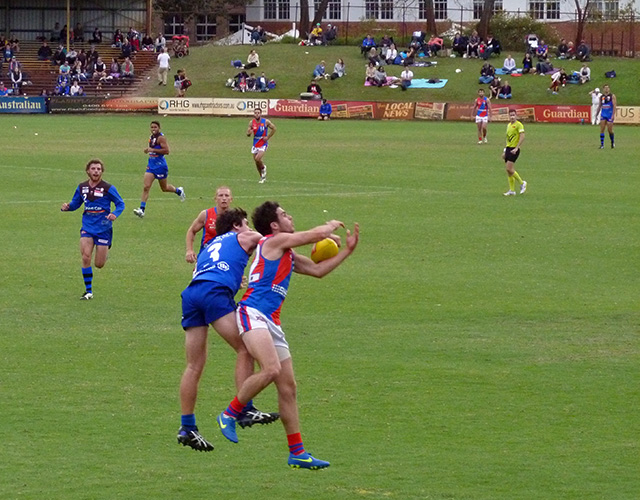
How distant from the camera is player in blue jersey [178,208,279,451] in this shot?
30.7 ft

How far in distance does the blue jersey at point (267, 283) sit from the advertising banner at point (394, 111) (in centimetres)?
5269

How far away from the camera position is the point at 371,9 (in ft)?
298

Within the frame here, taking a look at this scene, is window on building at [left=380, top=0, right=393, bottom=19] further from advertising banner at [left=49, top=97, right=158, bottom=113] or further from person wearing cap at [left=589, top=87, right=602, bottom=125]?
→ person wearing cap at [left=589, top=87, right=602, bottom=125]

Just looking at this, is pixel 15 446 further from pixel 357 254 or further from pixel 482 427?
pixel 357 254

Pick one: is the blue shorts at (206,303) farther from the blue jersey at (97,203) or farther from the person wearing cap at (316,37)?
the person wearing cap at (316,37)

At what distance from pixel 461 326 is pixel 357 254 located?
6.38 m

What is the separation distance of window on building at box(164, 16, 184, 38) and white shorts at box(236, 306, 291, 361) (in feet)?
272

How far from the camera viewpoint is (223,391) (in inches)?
478

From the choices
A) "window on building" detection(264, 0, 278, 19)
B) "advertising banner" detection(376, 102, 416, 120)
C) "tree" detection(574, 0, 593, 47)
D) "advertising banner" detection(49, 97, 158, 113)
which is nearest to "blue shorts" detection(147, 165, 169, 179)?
"advertising banner" detection(376, 102, 416, 120)

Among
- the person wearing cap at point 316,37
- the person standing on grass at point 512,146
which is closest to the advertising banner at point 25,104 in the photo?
the person wearing cap at point 316,37

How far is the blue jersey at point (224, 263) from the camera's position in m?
9.50

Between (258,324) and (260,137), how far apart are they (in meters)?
24.8

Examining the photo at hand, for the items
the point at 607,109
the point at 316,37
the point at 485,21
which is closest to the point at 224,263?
the point at 607,109

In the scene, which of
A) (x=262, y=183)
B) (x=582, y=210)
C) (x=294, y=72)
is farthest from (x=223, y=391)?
(x=294, y=72)
